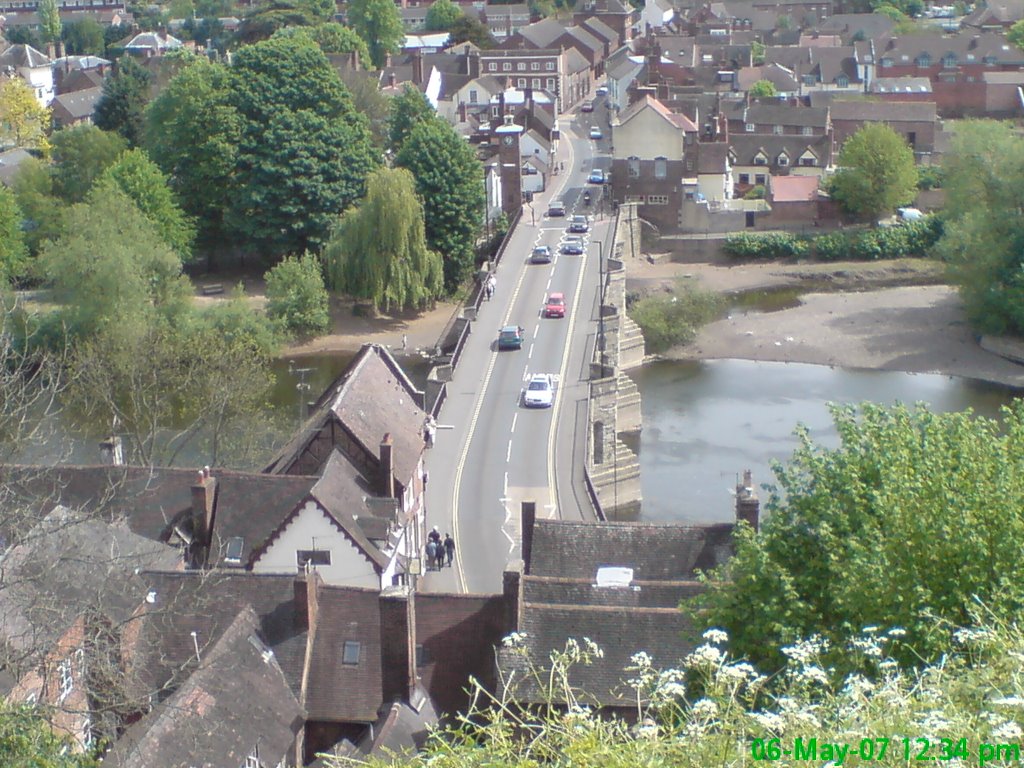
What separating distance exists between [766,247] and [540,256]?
1043cm

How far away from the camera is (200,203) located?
1642 inches

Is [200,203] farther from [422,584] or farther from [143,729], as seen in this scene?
[143,729]

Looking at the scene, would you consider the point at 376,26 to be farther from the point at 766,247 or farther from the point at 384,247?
the point at 384,247

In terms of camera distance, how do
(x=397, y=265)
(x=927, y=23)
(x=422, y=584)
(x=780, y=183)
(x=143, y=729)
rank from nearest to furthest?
(x=143, y=729)
(x=422, y=584)
(x=397, y=265)
(x=780, y=183)
(x=927, y=23)

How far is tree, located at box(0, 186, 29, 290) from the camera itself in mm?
37875

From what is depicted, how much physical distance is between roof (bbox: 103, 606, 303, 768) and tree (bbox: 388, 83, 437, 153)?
110 feet

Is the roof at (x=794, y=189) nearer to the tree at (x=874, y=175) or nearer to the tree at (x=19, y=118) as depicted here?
the tree at (x=874, y=175)

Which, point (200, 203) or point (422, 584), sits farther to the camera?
point (200, 203)

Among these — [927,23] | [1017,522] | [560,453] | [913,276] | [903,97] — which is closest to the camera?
[1017,522]

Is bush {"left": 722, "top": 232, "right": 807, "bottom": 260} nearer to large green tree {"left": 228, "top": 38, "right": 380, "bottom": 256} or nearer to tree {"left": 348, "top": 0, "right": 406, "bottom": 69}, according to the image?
large green tree {"left": 228, "top": 38, "right": 380, "bottom": 256}

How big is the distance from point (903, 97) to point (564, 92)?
54.7 feet

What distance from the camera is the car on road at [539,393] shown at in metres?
28.1

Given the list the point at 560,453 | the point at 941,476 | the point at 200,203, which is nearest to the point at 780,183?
the point at 200,203

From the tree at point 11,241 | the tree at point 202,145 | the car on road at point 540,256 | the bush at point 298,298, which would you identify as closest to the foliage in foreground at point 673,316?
the car on road at point 540,256
